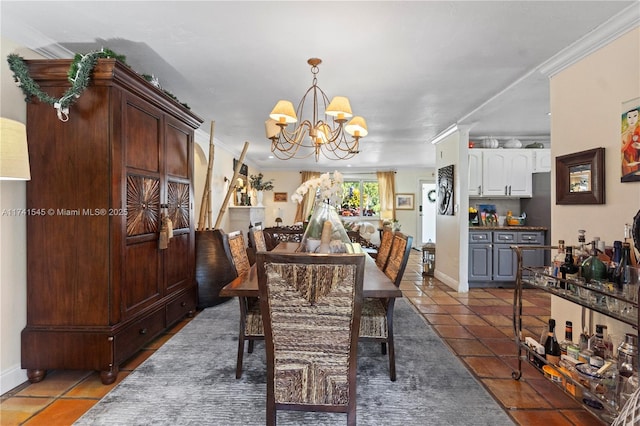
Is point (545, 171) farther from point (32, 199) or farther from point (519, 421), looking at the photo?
point (32, 199)

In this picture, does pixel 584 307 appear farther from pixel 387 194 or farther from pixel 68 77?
pixel 387 194

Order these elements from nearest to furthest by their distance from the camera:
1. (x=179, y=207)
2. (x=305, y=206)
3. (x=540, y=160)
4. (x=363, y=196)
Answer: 1. (x=179, y=207)
2. (x=540, y=160)
3. (x=305, y=206)
4. (x=363, y=196)

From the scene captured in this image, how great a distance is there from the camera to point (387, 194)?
32.3 feet

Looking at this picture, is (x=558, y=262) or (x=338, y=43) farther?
(x=338, y=43)

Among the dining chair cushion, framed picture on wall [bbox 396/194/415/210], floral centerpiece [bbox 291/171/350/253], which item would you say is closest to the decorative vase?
floral centerpiece [bbox 291/171/350/253]

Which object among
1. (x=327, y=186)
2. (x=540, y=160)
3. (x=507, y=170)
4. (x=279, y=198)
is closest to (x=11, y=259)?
(x=327, y=186)

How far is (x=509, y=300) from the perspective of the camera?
4.29 m

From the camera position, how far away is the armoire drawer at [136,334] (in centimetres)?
219

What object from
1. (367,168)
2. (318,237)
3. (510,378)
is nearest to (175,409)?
(318,237)

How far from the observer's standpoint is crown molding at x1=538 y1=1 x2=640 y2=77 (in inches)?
76.5

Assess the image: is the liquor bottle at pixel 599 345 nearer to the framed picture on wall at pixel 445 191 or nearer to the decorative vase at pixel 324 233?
the decorative vase at pixel 324 233

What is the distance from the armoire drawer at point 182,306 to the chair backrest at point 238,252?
2.81 feet

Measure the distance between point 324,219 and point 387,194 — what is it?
24.5 ft

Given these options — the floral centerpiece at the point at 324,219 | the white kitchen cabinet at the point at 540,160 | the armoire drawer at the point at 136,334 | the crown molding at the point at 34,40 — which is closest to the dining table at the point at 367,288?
the floral centerpiece at the point at 324,219
